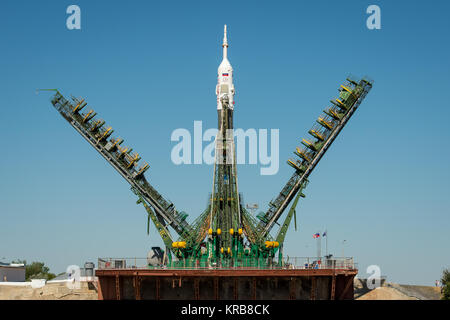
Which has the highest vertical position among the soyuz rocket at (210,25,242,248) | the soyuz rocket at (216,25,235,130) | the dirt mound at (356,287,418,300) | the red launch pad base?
the soyuz rocket at (216,25,235,130)

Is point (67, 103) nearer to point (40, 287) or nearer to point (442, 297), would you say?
point (40, 287)

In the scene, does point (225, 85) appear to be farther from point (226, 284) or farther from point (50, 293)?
point (50, 293)

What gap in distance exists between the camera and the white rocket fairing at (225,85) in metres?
92.1

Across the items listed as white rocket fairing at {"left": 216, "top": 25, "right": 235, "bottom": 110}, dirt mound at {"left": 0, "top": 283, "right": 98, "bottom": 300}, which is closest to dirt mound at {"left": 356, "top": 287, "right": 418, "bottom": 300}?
white rocket fairing at {"left": 216, "top": 25, "right": 235, "bottom": 110}

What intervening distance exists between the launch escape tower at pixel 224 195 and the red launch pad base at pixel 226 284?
285 inches

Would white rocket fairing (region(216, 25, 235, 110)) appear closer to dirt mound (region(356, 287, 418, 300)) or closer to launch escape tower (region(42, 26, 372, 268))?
launch escape tower (region(42, 26, 372, 268))

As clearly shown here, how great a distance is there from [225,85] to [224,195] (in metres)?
12.8

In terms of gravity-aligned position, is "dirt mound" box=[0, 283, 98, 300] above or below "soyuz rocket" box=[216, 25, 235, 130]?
below

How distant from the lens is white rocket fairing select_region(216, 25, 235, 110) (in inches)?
3627

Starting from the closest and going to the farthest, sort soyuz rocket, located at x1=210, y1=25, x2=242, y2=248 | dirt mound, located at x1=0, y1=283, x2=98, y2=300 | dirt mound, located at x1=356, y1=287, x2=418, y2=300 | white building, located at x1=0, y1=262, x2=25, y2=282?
dirt mound, located at x1=356, y1=287, x2=418, y2=300
dirt mound, located at x1=0, y1=283, x2=98, y2=300
soyuz rocket, located at x1=210, y1=25, x2=242, y2=248
white building, located at x1=0, y1=262, x2=25, y2=282

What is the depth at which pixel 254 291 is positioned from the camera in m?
78.0

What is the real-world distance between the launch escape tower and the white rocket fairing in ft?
0.37
